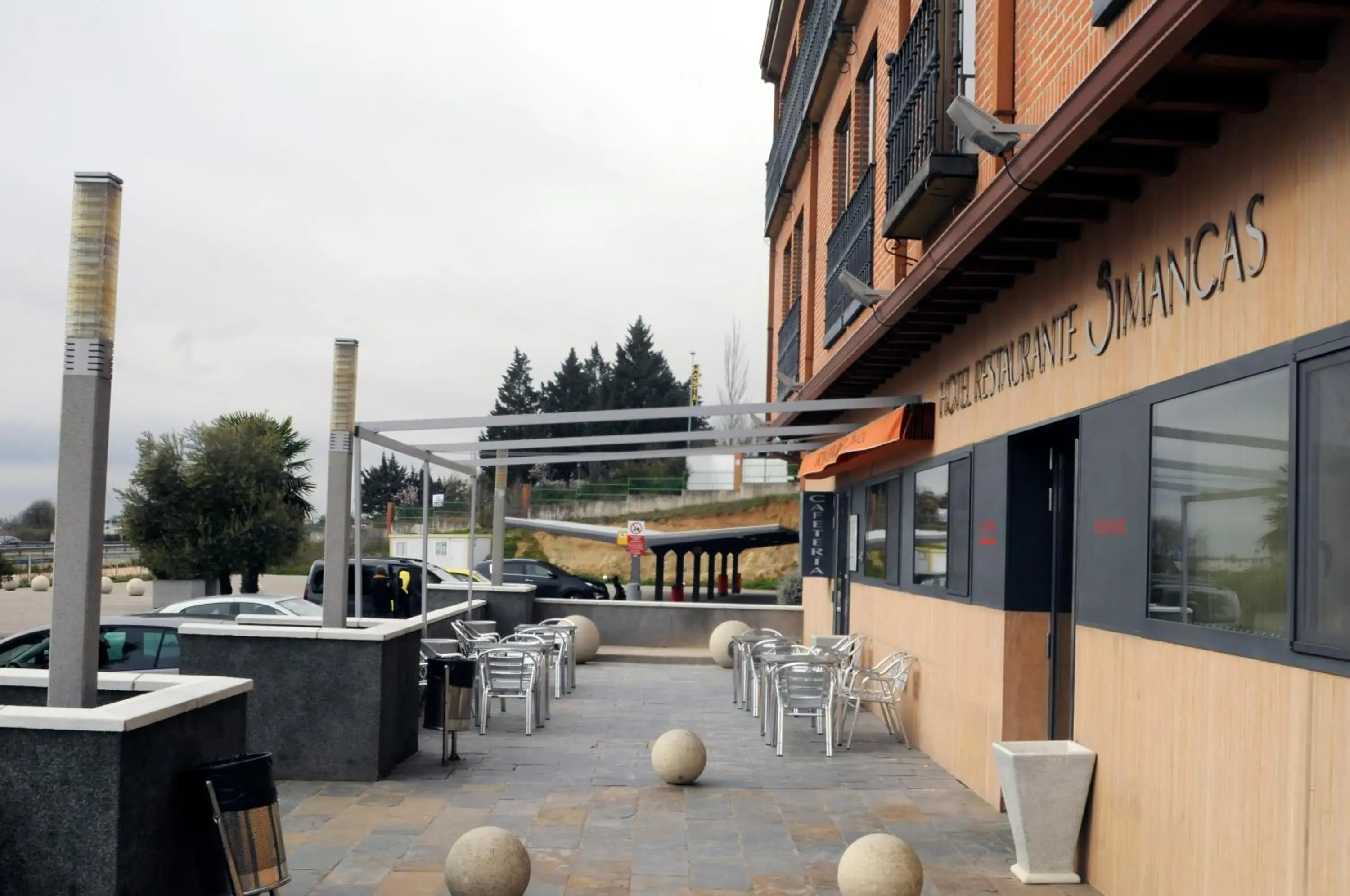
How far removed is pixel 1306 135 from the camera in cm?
497

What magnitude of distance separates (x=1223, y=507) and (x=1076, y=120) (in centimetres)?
184

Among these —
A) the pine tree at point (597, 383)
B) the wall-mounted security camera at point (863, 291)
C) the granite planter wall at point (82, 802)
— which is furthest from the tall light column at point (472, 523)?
the pine tree at point (597, 383)

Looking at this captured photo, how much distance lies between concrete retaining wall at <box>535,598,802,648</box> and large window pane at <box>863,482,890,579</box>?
243 inches

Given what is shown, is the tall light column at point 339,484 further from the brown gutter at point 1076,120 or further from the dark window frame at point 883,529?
the dark window frame at point 883,529

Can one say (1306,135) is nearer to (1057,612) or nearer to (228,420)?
(1057,612)

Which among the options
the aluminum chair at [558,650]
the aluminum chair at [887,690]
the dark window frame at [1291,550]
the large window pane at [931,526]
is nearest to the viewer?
the dark window frame at [1291,550]

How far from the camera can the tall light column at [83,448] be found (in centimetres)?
616

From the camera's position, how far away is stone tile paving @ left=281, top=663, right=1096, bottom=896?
728 centimetres

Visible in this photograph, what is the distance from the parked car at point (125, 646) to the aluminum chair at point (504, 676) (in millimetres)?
2809

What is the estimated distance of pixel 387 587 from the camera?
20.5m

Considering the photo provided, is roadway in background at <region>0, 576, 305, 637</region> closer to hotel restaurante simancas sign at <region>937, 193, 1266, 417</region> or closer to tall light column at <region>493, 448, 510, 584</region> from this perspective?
tall light column at <region>493, 448, 510, 584</region>

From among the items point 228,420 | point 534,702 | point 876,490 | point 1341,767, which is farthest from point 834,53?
point 228,420

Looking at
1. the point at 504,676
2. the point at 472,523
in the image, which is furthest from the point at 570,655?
the point at 504,676

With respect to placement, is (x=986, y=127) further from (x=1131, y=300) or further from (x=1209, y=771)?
(x=1209, y=771)
